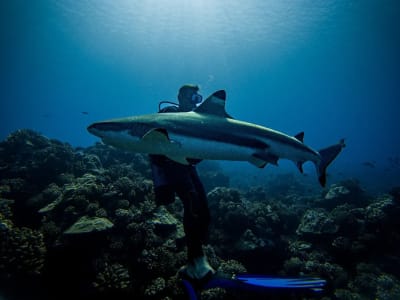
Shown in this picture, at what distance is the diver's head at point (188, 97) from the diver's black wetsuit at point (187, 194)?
166cm

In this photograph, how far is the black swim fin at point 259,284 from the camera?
12.5 feet

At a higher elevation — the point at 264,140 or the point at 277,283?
the point at 264,140

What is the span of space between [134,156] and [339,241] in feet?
42.9

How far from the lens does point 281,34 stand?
54.7m

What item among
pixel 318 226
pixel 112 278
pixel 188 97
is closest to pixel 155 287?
pixel 112 278

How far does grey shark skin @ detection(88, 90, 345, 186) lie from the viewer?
3.07 meters

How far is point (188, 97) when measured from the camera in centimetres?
545

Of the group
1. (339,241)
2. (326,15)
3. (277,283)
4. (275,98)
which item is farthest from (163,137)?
(275,98)

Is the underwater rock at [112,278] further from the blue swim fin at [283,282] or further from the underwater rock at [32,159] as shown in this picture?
the underwater rock at [32,159]

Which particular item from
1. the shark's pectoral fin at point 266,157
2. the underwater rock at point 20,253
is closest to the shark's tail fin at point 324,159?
the shark's pectoral fin at point 266,157

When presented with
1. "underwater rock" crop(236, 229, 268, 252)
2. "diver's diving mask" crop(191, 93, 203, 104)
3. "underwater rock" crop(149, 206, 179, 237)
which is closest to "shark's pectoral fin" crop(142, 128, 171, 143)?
"diver's diving mask" crop(191, 93, 203, 104)

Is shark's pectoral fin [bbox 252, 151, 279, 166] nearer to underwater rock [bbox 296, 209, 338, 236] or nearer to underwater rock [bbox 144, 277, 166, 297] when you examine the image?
underwater rock [bbox 144, 277, 166, 297]

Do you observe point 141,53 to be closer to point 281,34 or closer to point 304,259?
point 281,34

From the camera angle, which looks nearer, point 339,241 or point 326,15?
point 339,241
